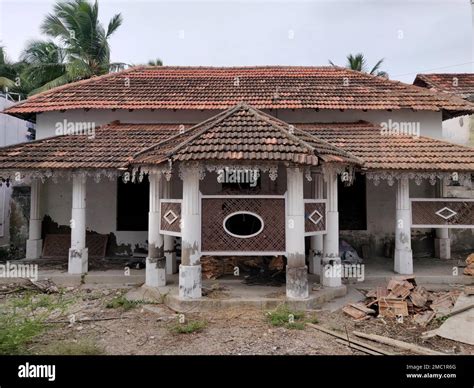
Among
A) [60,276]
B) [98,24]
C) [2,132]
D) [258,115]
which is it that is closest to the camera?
[258,115]

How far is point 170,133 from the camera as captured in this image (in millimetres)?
9414

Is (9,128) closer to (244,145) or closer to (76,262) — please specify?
(76,262)

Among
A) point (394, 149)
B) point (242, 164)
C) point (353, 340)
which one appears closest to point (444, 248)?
point (394, 149)

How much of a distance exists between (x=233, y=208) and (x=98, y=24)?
14597 millimetres

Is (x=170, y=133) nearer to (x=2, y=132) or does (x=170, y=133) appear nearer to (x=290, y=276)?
(x=290, y=276)

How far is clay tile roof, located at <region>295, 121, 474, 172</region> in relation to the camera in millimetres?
7992

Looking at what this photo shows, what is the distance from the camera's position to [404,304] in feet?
20.6

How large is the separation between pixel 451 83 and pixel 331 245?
10.5m

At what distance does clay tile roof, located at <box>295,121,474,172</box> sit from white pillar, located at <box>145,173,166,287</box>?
4.67 metres

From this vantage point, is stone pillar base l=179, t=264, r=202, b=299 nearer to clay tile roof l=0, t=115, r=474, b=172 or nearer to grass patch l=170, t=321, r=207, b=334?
grass patch l=170, t=321, r=207, b=334

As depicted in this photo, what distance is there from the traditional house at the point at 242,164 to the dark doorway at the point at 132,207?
36mm

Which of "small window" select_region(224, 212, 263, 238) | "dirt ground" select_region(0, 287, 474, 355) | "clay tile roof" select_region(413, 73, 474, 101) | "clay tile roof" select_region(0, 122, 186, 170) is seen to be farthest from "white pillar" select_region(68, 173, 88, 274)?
"clay tile roof" select_region(413, 73, 474, 101)
